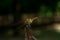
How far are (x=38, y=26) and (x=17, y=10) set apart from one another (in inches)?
23.6

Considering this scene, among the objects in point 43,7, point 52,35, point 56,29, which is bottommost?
point 52,35

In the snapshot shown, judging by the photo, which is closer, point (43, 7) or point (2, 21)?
point (43, 7)

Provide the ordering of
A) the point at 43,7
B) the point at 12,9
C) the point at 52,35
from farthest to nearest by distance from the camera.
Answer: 1. the point at 12,9
2. the point at 43,7
3. the point at 52,35

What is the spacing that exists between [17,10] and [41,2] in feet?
1.89

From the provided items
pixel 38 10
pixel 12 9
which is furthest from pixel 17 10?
pixel 38 10

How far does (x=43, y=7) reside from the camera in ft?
15.5

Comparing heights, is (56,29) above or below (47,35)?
above

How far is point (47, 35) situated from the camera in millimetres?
4352

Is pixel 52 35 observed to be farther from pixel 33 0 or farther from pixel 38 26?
pixel 33 0

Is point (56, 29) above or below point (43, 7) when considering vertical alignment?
below

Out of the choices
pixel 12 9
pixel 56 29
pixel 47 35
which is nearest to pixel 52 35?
pixel 47 35

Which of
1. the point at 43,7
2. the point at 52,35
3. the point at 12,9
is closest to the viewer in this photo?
the point at 52,35

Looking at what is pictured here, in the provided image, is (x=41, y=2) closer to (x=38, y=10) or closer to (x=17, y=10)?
(x=38, y=10)

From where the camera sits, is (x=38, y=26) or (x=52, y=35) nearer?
(x=52, y=35)
